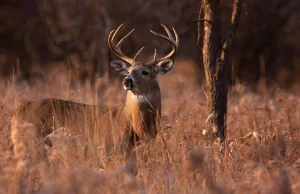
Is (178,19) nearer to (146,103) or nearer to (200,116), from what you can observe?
(200,116)

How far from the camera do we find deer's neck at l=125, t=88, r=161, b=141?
8742 millimetres

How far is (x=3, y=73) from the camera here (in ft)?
68.7

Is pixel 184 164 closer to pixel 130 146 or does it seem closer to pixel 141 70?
pixel 130 146

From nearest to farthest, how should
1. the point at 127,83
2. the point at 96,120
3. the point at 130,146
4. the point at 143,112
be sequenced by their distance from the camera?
the point at 130,146, the point at 127,83, the point at 96,120, the point at 143,112

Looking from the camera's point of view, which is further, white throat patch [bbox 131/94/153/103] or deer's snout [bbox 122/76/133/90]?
white throat patch [bbox 131/94/153/103]

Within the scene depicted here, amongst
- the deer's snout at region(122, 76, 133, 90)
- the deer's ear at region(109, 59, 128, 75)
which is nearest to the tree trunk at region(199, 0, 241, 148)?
the deer's ear at region(109, 59, 128, 75)

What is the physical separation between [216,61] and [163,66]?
2.16ft

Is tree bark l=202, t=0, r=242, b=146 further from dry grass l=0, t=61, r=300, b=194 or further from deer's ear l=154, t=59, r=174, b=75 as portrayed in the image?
deer's ear l=154, t=59, r=174, b=75

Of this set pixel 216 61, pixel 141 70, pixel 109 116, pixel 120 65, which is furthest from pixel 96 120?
pixel 216 61

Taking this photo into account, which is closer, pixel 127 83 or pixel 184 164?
pixel 184 164

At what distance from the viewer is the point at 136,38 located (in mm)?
21562

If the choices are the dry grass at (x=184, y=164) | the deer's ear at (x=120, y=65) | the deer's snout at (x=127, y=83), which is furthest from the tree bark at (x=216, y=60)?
the deer's snout at (x=127, y=83)

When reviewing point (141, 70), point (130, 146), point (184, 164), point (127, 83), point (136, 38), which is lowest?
point (130, 146)

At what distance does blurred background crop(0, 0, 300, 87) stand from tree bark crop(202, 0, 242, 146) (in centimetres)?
789
